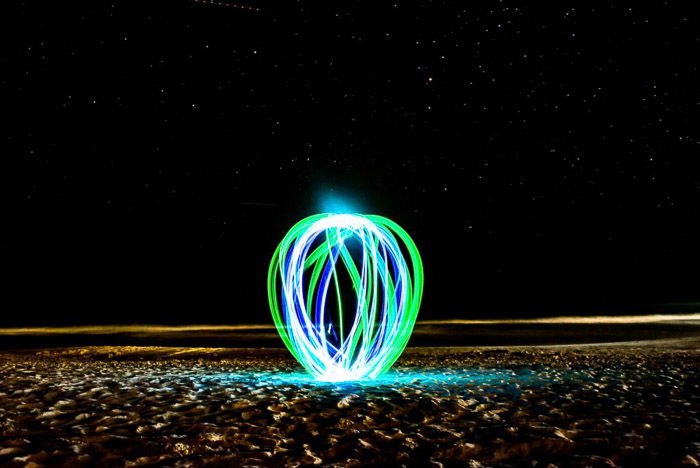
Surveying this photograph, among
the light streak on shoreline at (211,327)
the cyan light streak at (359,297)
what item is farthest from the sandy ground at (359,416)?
the light streak on shoreline at (211,327)

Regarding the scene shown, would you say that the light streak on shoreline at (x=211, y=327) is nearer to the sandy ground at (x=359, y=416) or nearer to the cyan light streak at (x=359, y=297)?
the sandy ground at (x=359, y=416)

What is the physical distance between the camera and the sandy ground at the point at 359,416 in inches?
157

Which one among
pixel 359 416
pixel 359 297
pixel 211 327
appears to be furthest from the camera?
pixel 211 327

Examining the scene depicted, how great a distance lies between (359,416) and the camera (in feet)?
17.0

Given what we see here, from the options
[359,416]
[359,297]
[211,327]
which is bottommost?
[211,327]

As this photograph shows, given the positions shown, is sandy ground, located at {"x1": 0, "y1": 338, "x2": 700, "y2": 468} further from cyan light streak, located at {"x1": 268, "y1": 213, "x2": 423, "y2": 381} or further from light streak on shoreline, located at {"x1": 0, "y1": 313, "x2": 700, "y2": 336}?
light streak on shoreline, located at {"x1": 0, "y1": 313, "x2": 700, "y2": 336}

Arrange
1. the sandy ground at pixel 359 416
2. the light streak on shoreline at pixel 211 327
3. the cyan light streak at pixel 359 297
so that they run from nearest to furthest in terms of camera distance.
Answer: the sandy ground at pixel 359 416 < the cyan light streak at pixel 359 297 < the light streak on shoreline at pixel 211 327

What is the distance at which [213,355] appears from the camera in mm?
11719

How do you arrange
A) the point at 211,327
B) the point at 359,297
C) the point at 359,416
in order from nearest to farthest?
the point at 359,416, the point at 359,297, the point at 211,327

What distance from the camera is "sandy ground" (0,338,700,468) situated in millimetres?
4000

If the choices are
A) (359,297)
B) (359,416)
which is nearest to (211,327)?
(359,297)

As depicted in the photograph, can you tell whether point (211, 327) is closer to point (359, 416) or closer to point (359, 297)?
point (359, 297)

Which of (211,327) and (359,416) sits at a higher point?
(359,416)

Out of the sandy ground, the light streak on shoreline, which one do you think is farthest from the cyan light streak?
the light streak on shoreline
